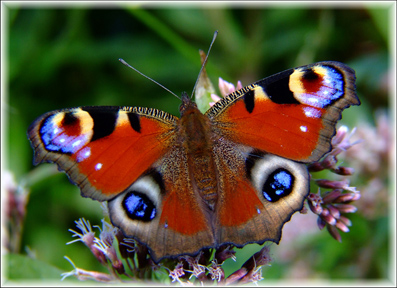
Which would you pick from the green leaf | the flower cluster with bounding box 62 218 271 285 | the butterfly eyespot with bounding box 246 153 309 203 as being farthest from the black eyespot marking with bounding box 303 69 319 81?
the green leaf

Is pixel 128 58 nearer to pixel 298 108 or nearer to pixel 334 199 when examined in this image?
pixel 298 108

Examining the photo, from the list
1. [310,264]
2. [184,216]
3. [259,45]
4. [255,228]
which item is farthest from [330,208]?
[259,45]

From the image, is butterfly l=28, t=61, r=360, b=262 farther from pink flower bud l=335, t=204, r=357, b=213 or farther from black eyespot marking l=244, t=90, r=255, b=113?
pink flower bud l=335, t=204, r=357, b=213

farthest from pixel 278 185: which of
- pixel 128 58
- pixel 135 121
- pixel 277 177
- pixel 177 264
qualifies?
pixel 128 58

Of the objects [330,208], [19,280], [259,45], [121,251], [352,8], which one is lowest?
[19,280]

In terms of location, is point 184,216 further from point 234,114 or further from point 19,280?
point 19,280

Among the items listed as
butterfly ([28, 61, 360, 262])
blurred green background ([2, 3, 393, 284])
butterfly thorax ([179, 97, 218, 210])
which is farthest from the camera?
blurred green background ([2, 3, 393, 284])

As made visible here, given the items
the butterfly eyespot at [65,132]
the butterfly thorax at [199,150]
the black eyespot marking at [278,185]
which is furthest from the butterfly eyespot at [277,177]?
the butterfly eyespot at [65,132]
